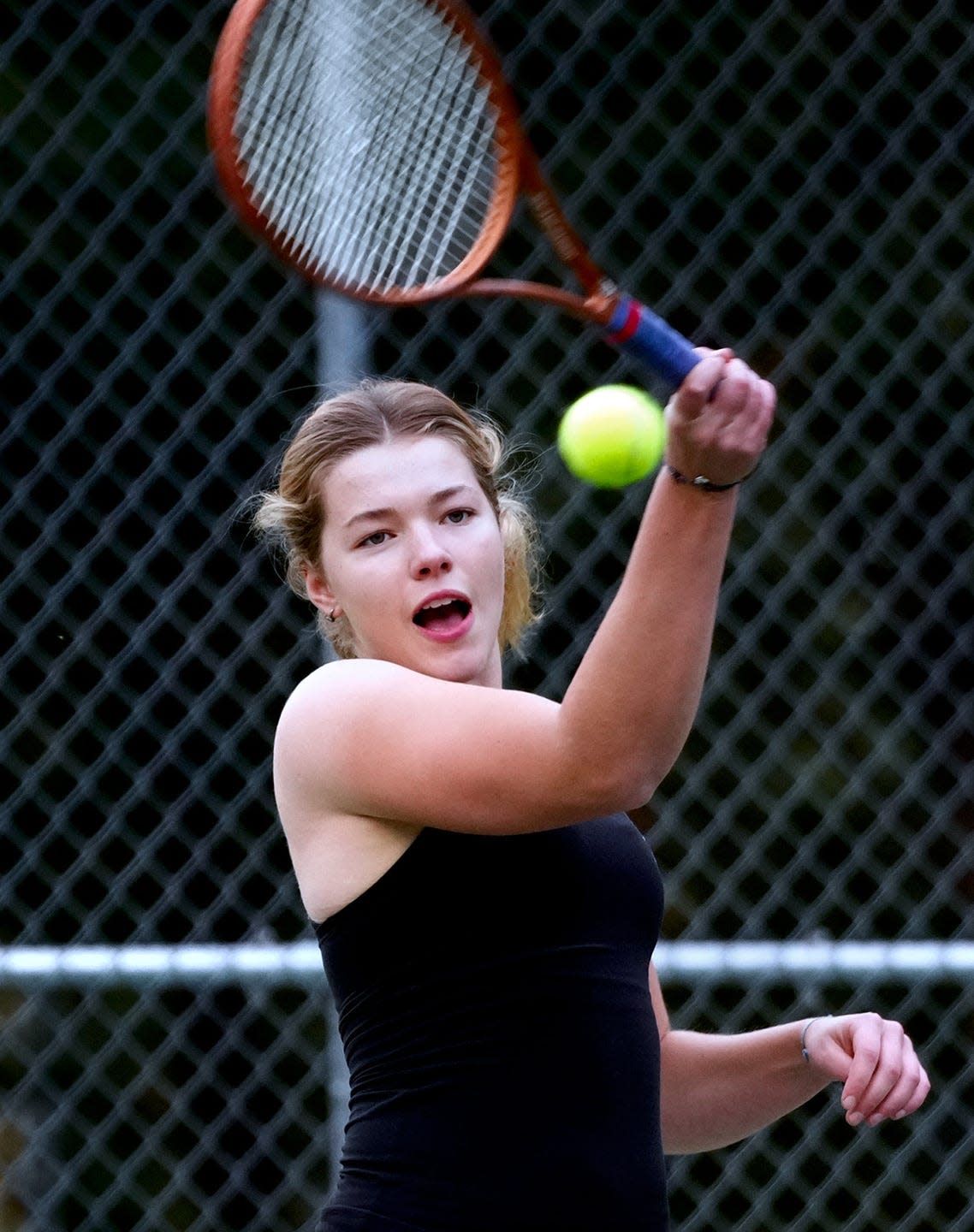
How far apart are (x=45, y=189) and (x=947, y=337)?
4.91ft

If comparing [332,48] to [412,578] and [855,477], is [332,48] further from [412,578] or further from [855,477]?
[855,477]

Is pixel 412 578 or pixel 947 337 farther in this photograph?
pixel 947 337

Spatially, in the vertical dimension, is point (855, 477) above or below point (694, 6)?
below

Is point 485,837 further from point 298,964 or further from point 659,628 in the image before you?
point 298,964

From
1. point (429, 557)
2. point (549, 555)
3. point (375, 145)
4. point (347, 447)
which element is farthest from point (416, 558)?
point (549, 555)

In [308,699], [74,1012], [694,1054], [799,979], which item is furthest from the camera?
[74,1012]

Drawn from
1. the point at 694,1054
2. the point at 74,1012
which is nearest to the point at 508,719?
the point at 694,1054

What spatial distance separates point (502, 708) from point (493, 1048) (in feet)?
0.91

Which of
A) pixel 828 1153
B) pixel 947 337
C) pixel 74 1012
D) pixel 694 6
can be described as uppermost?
pixel 694 6

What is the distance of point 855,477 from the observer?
3.47 metres

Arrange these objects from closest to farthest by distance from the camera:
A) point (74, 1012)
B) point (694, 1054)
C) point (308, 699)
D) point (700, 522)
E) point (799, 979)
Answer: point (700, 522) < point (308, 699) < point (694, 1054) < point (799, 979) < point (74, 1012)

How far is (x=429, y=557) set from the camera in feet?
5.50

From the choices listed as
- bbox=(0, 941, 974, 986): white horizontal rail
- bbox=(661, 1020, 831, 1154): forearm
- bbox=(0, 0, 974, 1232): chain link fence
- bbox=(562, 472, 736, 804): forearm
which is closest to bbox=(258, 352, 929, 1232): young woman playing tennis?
bbox=(562, 472, 736, 804): forearm

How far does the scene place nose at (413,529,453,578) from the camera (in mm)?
1680
